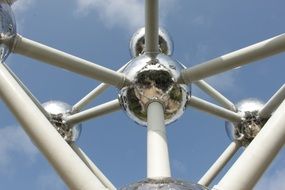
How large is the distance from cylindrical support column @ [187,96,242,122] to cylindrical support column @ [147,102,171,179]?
1.49 m

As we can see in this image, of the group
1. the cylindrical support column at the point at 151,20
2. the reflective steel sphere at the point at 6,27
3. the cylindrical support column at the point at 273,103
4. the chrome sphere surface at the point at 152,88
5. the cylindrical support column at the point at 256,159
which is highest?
the cylindrical support column at the point at 273,103

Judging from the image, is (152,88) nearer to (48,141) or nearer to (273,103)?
(273,103)

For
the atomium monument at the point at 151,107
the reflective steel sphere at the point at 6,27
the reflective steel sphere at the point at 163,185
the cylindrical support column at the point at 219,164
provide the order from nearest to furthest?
1. the reflective steel sphere at the point at 163,185
2. the atomium monument at the point at 151,107
3. the reflective steel sphere at the point at 6,27
4. the cylindrical support column at the point at 219,164

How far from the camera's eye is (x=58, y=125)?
313 inches

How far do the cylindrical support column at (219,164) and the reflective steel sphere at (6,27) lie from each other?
3.02 metres

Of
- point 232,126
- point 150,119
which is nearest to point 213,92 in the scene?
point 232,126

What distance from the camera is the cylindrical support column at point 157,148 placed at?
441 cm

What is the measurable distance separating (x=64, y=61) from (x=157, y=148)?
1548 millimetres

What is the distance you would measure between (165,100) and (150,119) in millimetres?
703

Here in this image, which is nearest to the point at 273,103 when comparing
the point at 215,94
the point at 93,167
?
the point at 215,94

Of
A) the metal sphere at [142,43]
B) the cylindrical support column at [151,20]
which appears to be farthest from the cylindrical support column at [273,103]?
the cylindrical support column at [151,20]

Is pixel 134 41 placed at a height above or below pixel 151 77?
above

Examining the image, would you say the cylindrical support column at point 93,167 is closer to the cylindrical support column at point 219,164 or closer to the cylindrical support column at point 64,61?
the cylindrical support column at point 219,164

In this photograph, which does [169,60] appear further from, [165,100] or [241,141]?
[241,141]
